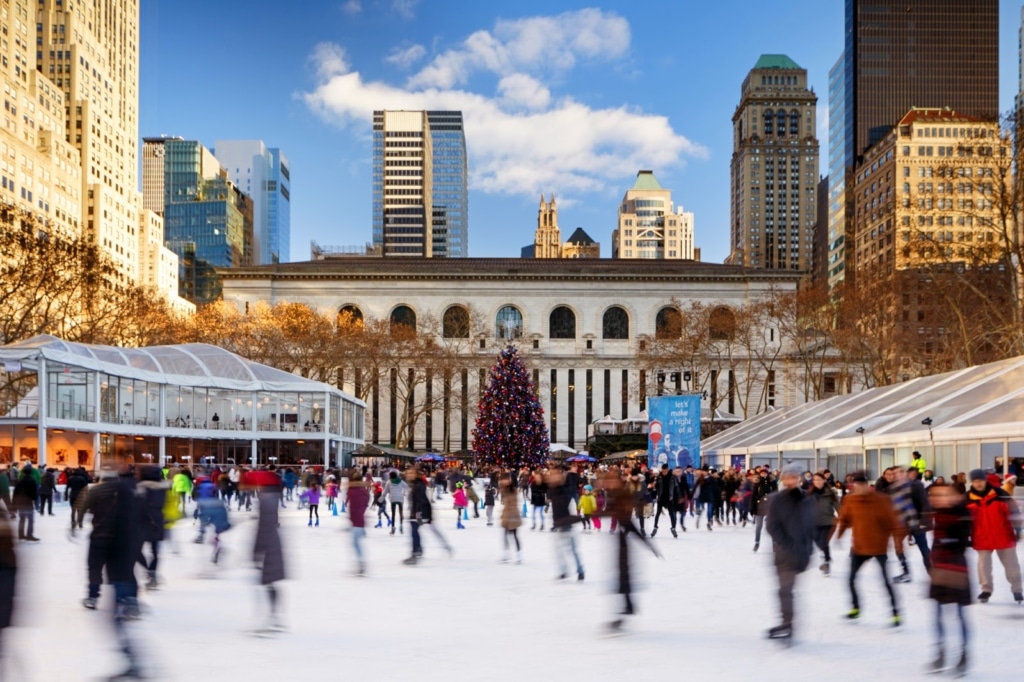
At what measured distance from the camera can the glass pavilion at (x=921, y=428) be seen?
24.0m

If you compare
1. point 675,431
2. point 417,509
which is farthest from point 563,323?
point 417,509

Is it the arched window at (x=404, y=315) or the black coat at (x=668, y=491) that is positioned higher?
the arched window at (x=404, y=315)

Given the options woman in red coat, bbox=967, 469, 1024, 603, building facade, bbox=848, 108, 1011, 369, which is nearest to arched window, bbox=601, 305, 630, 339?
building facade, bbox=848, 108, 1011, 369

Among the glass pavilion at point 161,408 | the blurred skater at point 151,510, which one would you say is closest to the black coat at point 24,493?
the blurred skater at point 151,510

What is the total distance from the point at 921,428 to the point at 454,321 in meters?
75.7

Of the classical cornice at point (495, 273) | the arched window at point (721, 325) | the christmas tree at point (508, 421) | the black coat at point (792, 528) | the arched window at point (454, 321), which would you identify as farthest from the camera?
the classical cornice at point (495, 273)

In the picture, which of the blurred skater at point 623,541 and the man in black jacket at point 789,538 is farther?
the blurred skater at point 623,541

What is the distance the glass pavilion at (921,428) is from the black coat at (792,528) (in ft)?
48.6

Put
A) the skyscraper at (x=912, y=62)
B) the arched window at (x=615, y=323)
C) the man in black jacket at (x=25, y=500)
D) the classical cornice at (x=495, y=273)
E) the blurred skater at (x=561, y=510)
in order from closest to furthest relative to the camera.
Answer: the blurred skater at (x=561, y=510), the man in black jacket at (x=25, y=500), the classical cornice at (x=495, y=273), the arched window at (x=615, y=323), the skyscraper at (x=912, y=62)

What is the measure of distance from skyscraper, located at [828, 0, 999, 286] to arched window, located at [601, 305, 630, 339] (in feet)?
260

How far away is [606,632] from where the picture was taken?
10.2 metres

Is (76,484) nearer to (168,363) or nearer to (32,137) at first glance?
(168,363)

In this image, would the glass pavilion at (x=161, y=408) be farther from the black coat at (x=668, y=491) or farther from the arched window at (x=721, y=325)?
the arched window at (x=721, y=325)

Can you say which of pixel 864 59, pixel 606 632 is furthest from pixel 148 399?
pixel 864 59
